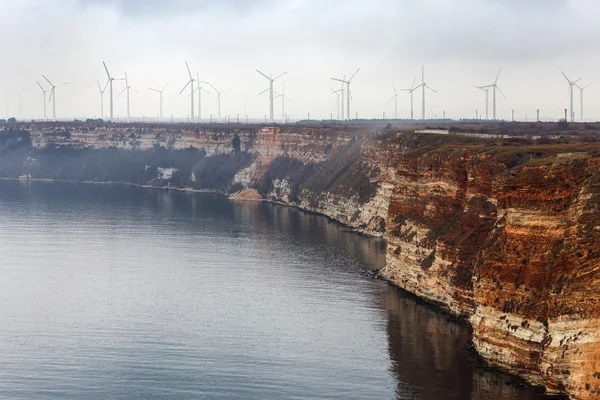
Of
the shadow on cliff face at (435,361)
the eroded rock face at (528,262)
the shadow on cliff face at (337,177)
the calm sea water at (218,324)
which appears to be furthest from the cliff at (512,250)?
the shadow on cliff face at (337,177)

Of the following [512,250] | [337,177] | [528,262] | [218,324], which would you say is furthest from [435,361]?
[337,177]

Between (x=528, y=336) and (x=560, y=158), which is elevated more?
(x=560, y=158)

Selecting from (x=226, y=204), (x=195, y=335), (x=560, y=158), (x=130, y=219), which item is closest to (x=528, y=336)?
(x=560, y=158)

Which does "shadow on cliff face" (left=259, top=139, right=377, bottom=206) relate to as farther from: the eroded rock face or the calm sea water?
the eroded rock face

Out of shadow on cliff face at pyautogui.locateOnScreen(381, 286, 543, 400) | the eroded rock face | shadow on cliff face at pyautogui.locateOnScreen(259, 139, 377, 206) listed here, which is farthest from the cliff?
shadow on cliff face at pyautogui.locateOnScreen(259, 139, 377, 206)

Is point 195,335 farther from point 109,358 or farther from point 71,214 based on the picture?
point 71,214

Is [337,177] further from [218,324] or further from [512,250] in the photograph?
[512,250]
